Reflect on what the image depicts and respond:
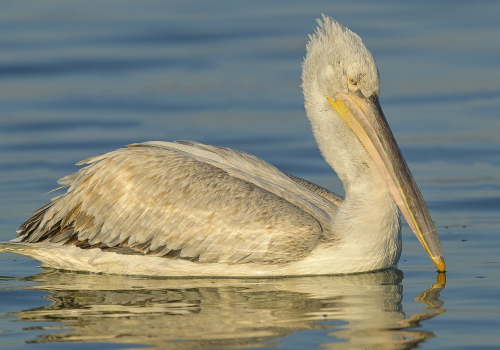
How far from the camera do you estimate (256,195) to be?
7473mm

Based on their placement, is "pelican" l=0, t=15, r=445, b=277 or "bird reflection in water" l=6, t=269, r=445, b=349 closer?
"bird reflection in water" l=6, t=269, r=445, b=349

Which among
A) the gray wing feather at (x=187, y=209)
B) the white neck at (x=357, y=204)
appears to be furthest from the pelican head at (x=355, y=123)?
the gray wing feather at (x=187, y=209)

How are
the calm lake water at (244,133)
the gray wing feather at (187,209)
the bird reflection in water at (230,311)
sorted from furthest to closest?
the gray wing feather at (187,209)
the calm lake water at (244,133)
the bird reflection in water at (230,311)

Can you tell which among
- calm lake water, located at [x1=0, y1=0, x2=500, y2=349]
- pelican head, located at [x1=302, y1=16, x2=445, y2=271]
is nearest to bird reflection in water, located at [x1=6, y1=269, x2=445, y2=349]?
calm lake water, located at [x1=0, y1=0, x2=500, y2=349]

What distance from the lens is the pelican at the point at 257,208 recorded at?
24.3 ft

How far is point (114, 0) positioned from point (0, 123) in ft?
16.0

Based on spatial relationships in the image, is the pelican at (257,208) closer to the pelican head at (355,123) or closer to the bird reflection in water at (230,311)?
the pelican head at (355,123)

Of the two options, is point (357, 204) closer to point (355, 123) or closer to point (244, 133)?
point (355, 123)

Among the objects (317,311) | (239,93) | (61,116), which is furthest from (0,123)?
(317,311)

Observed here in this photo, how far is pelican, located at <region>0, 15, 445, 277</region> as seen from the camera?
24.3ft

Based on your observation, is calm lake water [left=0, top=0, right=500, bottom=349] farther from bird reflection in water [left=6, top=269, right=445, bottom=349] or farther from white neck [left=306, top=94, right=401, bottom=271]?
white neck [left=306, top=94, right=401, bottom=271]

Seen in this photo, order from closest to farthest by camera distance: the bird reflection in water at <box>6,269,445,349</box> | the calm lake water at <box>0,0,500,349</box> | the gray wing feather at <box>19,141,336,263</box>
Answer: the bird reflection in water at <box>6,269,445,349</box>
the calm lake water at <box>0,0,500,349</box>
the gray wing feather at <box>19,141,336,263</box>

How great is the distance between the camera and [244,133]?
11.5m

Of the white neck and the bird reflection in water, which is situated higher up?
the white neck
